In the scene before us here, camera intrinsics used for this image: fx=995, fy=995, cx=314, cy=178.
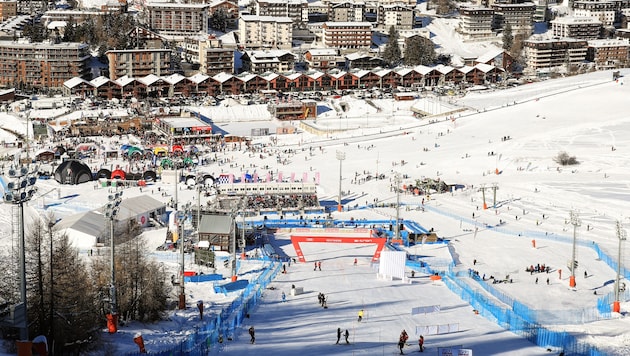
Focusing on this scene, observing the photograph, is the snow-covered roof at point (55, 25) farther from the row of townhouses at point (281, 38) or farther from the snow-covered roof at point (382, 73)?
the snow-covered roof at point (382, 73)

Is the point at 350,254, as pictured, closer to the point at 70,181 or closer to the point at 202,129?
the point at 70,181

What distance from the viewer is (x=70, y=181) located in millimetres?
38156

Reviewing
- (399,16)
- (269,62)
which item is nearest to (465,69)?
(269,62)

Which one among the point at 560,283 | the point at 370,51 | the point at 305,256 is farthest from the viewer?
the point at 370,51

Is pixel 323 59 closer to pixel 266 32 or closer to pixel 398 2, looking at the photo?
pixel 266 32

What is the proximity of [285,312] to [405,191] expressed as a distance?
17.6 meters

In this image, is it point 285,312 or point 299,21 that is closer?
point 285,312

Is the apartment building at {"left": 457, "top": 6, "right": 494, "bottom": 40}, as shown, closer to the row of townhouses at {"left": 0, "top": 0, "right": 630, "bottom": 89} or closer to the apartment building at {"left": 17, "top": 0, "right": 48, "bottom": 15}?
the row of townhouses at {"left": 0, "top": 0, "right": 630, "bottom": 89}

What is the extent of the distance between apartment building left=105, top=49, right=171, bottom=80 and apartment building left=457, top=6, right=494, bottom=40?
2804 cm

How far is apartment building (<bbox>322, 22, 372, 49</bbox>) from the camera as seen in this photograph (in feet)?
263

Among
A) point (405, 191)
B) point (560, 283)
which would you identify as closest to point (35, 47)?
point (405, 191)

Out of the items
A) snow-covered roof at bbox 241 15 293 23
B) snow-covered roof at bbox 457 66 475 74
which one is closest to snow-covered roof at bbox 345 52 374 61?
snow-covered roof at bbox 241 15 293 23

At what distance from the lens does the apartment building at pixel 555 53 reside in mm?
77438

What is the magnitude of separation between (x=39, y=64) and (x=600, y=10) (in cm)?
5155
